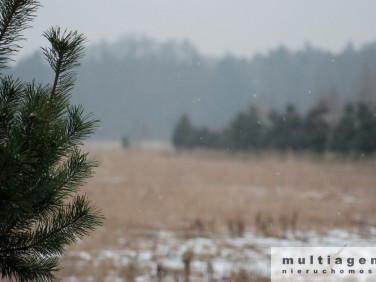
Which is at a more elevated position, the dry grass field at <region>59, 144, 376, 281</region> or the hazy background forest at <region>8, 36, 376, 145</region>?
the hazy background forest at <region>8, 36, 376, 145</region>

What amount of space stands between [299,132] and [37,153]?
26.4 m

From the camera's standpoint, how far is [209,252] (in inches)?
266

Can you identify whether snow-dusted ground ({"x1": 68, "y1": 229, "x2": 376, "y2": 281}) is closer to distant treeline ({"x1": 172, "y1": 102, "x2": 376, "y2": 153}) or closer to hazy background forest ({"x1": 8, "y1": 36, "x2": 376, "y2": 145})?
distant treeline ({"x1": 172, "y1": 102, "x2": 376, "y2": 153})

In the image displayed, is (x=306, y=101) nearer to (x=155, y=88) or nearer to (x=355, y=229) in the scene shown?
(x=155, y=88)

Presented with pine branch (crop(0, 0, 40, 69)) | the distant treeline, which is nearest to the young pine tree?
pine branch (crop(0, 0, 40, 69))

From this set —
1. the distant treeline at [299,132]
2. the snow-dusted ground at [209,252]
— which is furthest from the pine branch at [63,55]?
the distant treeline at [299,132]

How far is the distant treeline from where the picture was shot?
965 inches

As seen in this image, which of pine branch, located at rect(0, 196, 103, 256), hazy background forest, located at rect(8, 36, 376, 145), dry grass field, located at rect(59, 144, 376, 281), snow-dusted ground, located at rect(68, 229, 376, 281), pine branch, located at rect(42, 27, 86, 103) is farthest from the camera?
hazy background forest, located at rect(8, 36, 376, 145)

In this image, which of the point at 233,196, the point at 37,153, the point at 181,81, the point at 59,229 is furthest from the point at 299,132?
the point at 181,81

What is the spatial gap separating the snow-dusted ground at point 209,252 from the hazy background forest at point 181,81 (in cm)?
6082

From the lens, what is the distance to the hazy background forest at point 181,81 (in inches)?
2805

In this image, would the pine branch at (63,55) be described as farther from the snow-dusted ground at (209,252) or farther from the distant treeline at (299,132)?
the distant treeline at (299,132)

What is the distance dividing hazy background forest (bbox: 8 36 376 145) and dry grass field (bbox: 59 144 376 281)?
5195cm

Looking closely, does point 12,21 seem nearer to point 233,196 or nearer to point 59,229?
point 59,229
